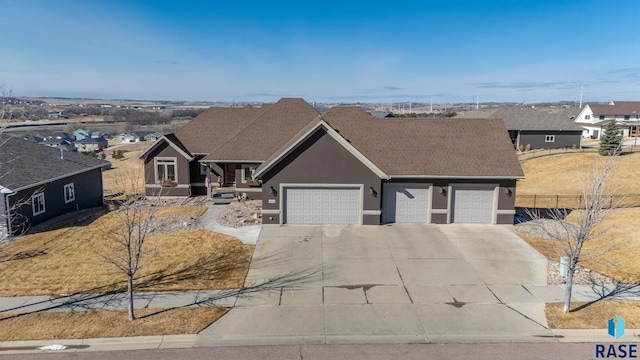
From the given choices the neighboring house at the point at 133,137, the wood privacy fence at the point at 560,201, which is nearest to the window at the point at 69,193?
the wood privacy fence at the point at 560,201

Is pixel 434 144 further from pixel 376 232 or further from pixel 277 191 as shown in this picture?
pixel 277 191

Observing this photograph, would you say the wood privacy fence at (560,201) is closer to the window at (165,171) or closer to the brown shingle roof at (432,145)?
the brown shingle roof at (432,145)

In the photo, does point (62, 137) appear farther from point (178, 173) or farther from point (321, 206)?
point (321, 206)

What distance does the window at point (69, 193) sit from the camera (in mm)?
26750

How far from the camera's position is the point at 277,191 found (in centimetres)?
2319

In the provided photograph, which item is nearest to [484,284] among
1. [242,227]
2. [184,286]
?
[184,286]

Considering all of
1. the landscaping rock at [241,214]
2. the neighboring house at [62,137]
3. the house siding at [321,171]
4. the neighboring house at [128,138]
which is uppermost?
the house siding at [321,171]

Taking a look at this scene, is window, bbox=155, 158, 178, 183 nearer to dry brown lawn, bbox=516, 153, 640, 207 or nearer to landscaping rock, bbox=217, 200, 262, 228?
landscaping rock, bbox=217, 200, 262, 228

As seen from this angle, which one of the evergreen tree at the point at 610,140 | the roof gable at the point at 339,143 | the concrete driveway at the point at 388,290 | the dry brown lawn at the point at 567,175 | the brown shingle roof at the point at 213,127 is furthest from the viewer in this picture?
the evergreen tree at the point at 610,140

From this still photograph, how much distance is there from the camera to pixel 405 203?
24.0m

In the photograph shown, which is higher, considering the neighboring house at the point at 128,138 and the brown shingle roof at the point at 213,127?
the brown shingle roof at the point at 213,127

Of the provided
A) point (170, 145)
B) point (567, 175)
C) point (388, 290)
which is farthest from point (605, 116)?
point (388, 290)

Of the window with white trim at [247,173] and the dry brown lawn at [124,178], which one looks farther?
the window with white trim at [247,173]

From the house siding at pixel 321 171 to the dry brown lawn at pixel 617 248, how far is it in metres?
8.01
